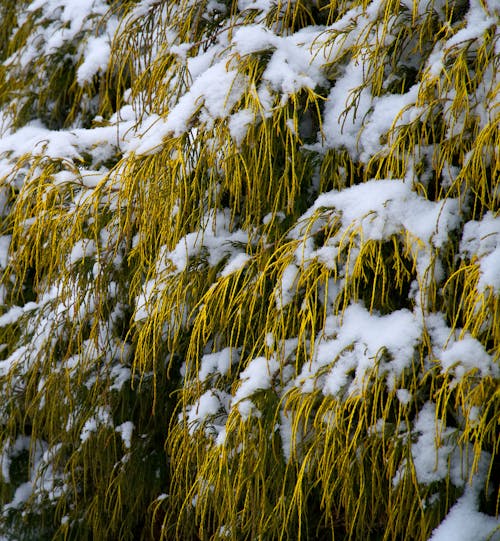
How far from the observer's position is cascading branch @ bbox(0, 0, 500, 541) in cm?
138

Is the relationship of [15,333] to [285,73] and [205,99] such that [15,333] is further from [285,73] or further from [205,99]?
[285,73]

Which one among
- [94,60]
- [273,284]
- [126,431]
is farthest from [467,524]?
[94,60]

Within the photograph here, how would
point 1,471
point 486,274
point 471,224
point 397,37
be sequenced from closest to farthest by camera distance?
point 486,274, point 471,224, point 397,37, point 1,471

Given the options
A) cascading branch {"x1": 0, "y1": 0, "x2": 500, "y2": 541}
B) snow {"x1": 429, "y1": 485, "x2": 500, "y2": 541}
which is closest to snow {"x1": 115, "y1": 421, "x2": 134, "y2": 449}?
cascading branch {"x1": 0, "y1": 0, "x2": 500, "y2": 541}

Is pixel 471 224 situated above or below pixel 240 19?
below

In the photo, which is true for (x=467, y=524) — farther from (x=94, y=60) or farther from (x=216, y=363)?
(x=94, y=60)

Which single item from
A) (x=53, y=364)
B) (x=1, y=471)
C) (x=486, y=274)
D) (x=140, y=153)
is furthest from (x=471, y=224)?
(x=1, y=471)

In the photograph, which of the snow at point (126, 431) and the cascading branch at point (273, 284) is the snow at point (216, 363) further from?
the snow at point (126, 431)

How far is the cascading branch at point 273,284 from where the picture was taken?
138 cm

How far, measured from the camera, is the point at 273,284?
1636mm

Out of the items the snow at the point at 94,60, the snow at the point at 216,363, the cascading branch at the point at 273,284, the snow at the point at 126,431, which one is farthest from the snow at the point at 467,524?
the snow at the point at 94,60

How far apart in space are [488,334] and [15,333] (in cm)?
163

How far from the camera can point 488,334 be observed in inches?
51.3

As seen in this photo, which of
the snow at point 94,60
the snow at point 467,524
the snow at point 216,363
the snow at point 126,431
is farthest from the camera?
the snow at point 94,60
